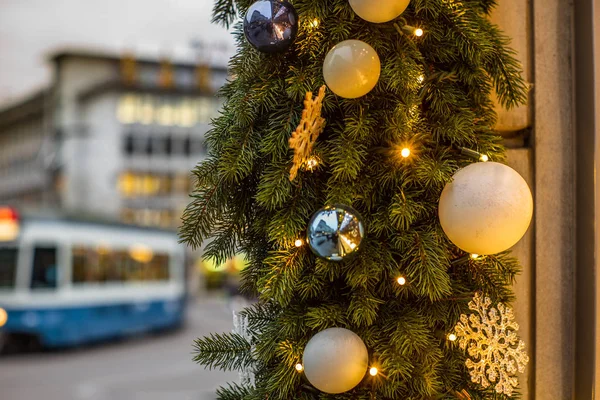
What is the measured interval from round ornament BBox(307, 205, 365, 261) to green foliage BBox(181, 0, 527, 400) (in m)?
0.08

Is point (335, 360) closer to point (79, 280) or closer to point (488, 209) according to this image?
point (488, 209)

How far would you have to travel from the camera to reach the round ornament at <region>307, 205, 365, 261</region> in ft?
3.45

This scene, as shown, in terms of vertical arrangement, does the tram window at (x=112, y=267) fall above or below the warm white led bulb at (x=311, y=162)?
above

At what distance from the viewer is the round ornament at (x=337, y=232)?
1.05m

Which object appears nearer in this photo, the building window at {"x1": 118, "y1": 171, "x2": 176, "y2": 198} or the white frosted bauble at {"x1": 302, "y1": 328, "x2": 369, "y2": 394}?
the white frosted bauble at {"x1": 302, "y1": 328, "x2": 369, "y2": 394}

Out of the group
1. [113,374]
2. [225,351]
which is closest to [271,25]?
[225,351]

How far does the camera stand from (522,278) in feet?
4.81

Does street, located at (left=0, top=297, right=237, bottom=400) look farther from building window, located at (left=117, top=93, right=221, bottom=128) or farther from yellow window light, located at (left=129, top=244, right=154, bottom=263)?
building window, located at (left=117, top=93, right=221, bottom=128)

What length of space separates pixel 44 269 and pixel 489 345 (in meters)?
10.7

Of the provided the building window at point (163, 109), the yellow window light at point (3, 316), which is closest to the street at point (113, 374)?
the yellow window light at point (3, 316)

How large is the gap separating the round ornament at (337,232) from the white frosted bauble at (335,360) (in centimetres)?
17

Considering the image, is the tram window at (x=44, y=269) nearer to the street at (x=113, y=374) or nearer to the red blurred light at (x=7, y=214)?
the red blurred light at (x=7, y=214)

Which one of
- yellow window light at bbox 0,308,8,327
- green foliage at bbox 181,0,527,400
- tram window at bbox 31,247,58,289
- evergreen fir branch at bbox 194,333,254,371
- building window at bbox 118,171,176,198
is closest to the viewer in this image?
green foliage at bbox 181,0,527,400

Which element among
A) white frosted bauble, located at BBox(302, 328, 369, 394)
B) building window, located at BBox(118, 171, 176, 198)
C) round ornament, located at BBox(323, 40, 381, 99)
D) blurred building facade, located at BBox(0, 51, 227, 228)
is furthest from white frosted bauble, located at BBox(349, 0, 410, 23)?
building window, located at BBox(118, 171, 176, 198)
